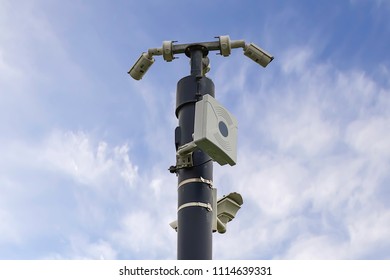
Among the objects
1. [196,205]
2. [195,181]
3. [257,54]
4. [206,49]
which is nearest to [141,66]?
[206,49]

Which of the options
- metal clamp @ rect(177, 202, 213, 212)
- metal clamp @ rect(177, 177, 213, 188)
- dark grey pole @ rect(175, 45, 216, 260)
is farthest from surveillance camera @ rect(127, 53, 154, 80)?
metal clamp @ rect(177, 202, 213, 212)

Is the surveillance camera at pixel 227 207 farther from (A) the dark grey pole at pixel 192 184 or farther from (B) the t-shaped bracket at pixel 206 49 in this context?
(B) the t-shaped bracket at pixel 206 49

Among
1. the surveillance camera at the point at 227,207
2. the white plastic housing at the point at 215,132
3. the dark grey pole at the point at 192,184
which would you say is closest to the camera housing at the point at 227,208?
the surveillance camera at the point at 227,207

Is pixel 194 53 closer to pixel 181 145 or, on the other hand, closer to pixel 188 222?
pixel 181 145

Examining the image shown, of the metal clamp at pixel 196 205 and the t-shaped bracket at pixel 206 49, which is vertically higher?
the t-shaped bracket at pixel 206 49

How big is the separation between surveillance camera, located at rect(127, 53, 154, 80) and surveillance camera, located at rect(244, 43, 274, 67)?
77.0 inches

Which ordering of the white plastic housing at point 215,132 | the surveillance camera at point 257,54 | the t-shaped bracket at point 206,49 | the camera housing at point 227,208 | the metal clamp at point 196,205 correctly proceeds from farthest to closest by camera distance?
the surveillance camera at point 257,54, the t-shaped bracket at point 206,49, the camera housing at point 227,208, the metal clamp at point 196,205, the white plastic housing at point 215,132

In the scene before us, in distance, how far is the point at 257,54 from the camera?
13945 mm

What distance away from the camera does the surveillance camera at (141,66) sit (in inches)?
557

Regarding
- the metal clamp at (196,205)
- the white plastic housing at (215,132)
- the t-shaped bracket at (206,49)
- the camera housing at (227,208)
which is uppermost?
the t-shaped bracket at (206,49)

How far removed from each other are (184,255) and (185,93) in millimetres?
3162

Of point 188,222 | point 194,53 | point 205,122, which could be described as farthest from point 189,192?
point 194,53

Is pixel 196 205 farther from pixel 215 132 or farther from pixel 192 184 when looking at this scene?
pixel 215 132

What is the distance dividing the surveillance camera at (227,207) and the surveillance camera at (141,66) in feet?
11.1
